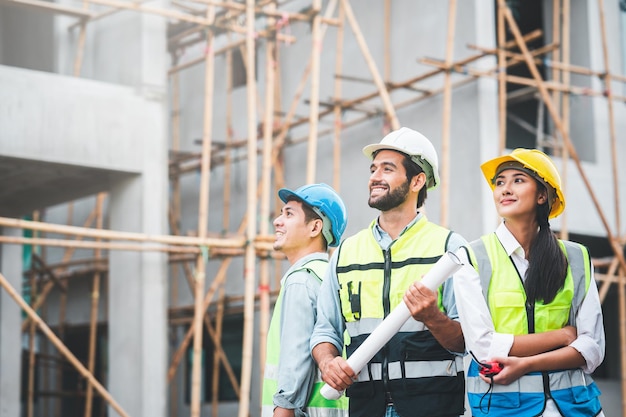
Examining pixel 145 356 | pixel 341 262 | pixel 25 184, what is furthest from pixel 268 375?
pixel 25 184

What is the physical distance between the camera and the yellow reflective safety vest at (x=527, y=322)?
3.83 metres

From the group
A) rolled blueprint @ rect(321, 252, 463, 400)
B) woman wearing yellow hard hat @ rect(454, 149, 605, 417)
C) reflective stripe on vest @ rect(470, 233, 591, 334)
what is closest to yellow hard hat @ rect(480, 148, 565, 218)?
woman wearing yellow hard hat @ rect(454, 149, 605, 417)

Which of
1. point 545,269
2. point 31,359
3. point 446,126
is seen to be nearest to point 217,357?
point 31,359

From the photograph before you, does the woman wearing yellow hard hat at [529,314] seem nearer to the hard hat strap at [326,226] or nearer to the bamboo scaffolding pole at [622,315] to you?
the hard hat strap at [326,226]

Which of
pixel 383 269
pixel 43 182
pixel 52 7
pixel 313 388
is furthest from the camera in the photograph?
pixel 43 182

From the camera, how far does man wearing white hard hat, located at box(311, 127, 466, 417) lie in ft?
13.1

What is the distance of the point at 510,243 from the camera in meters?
4.03

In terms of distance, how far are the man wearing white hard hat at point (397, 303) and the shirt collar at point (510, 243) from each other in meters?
0.23

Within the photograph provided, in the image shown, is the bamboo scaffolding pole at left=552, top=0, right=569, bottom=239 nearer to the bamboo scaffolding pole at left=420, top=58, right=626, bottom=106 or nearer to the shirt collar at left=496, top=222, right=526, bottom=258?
the bamboo scaffolding pole at left=420, top=58, right=626, bottom=106

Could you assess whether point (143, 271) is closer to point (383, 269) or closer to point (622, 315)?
point (622, 315)

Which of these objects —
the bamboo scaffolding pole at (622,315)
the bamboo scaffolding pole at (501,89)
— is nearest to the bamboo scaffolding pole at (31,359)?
the bamboo scaffolding pole at (501,89)

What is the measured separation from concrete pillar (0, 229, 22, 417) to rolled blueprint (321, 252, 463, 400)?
9634 mm

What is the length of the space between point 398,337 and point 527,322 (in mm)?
501

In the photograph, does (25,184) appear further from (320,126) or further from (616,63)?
(616,63)
